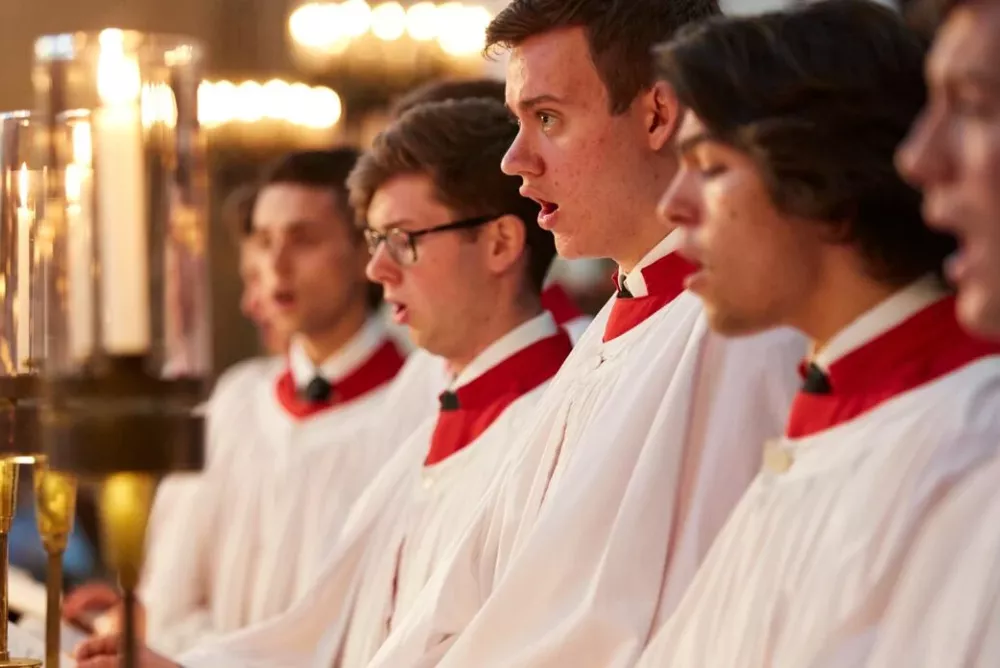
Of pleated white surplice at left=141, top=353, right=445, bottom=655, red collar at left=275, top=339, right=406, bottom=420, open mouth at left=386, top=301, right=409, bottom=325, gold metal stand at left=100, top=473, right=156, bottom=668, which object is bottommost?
pleated white surplice at left=141, top=353, right=445, bottom=655

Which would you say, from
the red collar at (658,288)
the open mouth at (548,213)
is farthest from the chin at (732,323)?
the open mouth at (548,213)

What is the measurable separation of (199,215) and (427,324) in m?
1.43

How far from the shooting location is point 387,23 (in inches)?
412

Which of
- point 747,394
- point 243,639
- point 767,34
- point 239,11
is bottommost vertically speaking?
point 243,639

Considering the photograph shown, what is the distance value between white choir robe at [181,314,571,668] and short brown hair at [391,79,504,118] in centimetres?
→ 72

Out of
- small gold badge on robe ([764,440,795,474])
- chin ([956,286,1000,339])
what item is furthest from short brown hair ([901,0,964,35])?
small gold badge on robe ([764,440,795,474])

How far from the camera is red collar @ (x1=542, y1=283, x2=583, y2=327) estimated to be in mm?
3789

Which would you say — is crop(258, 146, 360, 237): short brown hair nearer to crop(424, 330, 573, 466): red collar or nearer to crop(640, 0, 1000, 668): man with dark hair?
crop(424, 330, 573, 466): red collar

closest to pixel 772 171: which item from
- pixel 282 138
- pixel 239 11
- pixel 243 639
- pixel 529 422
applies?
pixel 529 422

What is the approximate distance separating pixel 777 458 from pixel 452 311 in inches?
56.5

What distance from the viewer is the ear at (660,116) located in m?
2.85

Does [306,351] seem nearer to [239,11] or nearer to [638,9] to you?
[638,9]

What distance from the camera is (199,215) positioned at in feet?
7.11

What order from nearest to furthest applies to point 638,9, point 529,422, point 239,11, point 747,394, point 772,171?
point 772,171 → point 747,394 → point 638,9 → point 529,422 → point 239,11
